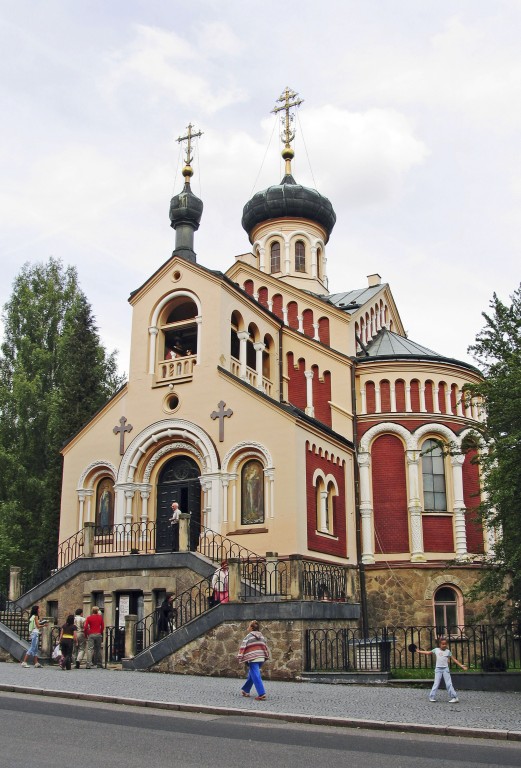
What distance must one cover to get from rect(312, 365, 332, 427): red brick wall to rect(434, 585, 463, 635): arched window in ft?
21.5

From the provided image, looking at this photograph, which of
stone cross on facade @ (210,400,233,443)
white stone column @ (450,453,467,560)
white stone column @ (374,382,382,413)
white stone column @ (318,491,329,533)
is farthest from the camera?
white stone column @ (374,382,382,413)

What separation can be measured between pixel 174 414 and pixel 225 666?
9352 millimetres

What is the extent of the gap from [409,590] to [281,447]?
21.3ft

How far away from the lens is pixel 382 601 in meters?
25.3

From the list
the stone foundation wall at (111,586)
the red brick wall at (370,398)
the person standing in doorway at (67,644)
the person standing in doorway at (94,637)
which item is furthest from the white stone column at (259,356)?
the person standing in doorway at (67,644)

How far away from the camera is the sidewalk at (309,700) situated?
37.5ft

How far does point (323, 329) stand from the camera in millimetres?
29531

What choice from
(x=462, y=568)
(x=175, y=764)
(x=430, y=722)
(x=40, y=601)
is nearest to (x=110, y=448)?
(x=40, y=601)

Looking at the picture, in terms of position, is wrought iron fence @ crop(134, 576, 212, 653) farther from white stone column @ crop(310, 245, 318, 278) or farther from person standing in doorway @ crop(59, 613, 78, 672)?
white stone column @ crop(310, 245, 318, 278)

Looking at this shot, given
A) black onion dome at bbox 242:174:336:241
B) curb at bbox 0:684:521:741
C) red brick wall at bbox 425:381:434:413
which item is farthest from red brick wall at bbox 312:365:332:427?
curb at bbox 0:684:521:741

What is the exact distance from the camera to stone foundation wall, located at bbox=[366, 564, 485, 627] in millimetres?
24969

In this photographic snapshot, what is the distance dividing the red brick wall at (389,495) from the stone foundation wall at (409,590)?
32.3 inches

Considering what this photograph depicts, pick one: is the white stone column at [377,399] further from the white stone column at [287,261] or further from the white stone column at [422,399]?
the white stone column at [287,261]

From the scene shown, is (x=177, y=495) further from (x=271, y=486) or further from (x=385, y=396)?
(x=385, y=396)
